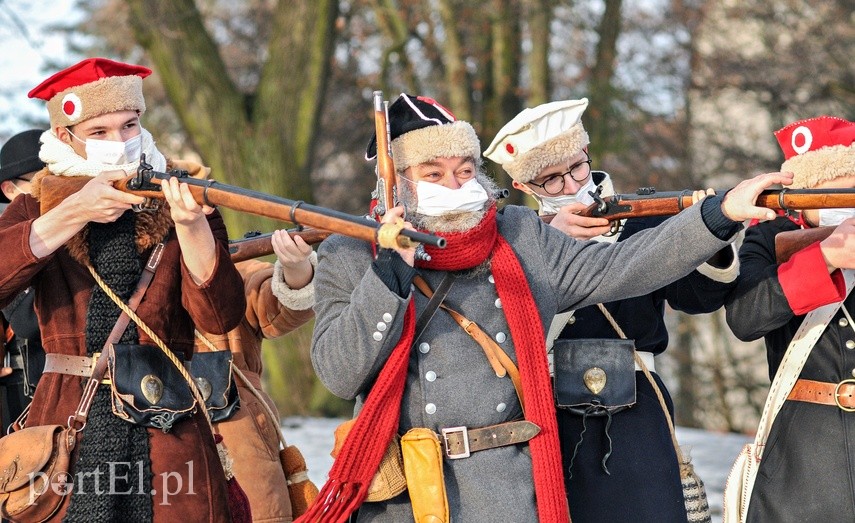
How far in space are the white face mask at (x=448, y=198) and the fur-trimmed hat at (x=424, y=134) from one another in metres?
0.12

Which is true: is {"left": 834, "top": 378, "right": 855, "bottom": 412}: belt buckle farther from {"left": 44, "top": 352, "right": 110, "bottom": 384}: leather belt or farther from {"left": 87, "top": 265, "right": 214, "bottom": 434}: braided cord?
{"left": 44, "top": 352, "right": 110, "bottom": 384}: leather belt

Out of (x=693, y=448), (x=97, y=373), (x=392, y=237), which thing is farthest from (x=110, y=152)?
(x=693, y=448)

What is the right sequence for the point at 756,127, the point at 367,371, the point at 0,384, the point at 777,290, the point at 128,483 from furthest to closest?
1. the point at 756,127
2. the point at 0,384
3. the point at 777,290
4. the point at 128,483
5. the point at 367,371

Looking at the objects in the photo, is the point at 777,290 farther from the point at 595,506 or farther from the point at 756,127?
the point at 756,127

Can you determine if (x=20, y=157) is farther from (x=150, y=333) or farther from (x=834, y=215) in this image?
(x=834, y=215)

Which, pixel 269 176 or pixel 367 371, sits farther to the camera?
pixel 269 176

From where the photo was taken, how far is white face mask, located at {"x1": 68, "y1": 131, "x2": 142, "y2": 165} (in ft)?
15.2

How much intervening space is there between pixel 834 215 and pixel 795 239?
19 centimetres

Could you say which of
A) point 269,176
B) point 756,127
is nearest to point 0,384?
point 269,176

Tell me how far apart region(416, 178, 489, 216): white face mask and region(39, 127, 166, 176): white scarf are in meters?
1.05

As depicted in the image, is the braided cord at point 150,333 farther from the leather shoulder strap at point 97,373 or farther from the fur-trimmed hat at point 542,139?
the fur-trimmed hat at point 542,139

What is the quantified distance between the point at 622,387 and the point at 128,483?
195 centimetres

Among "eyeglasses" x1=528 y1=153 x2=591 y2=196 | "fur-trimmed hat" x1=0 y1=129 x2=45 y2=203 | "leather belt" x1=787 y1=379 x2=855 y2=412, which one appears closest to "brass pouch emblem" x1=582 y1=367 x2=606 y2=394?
"leather belt" x1=787 y1=379 x2=855 y2=412

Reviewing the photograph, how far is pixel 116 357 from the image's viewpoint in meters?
4.45
